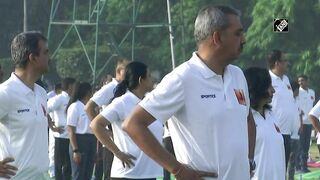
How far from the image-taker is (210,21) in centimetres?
630

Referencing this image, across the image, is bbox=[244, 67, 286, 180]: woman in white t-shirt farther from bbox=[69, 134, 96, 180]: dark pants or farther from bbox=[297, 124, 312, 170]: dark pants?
bbox=[297, 124, 312, 170]: dark pants

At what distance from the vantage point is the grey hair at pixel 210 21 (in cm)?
630

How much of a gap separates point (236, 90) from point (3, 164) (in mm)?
2273

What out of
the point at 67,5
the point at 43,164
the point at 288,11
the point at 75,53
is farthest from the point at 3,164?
the point at 67,5

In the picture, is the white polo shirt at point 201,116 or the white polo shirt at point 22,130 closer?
the white polo shirt at point 201,116

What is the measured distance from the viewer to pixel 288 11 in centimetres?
3791

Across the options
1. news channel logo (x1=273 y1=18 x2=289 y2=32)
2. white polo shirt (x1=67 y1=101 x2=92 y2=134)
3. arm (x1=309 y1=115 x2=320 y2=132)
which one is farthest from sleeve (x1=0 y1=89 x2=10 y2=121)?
news channel logo (x1=273 y1=18 x2=289 y2=32)

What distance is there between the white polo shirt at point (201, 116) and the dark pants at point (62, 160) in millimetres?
12446

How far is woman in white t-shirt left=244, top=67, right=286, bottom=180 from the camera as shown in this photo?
838 centimetres

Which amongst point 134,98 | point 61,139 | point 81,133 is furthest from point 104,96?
point 61,139

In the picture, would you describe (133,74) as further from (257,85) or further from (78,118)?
(78,118)

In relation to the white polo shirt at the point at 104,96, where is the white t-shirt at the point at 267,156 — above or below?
above

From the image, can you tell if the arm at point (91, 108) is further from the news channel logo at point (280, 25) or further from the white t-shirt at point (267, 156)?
the news channel logo at point (280, 25)

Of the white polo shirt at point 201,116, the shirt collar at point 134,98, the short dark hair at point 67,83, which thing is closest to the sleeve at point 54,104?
the short dark hair at point 67,83
